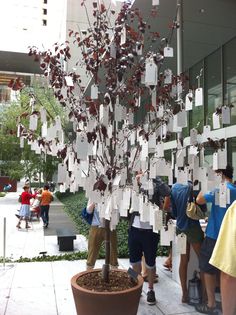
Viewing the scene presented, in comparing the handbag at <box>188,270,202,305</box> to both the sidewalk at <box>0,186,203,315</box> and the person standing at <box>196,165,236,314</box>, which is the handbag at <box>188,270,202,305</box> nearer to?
the sidewalk at <box>0,186,203,315</box>

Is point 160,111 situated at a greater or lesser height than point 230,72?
lesser

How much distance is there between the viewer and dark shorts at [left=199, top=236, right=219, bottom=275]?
4.58m

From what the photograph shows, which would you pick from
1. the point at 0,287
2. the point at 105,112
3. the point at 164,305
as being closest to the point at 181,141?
the point at 105,112

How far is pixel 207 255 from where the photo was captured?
4602 mm

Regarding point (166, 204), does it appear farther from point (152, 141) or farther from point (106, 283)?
point (152, 141)

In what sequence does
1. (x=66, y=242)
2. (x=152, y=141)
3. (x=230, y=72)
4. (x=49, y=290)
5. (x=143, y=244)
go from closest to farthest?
(x=152, y=141) → (x=143, y=244) → (x=49, y=290) → (x=66, y=242) → (x=230, y=72)

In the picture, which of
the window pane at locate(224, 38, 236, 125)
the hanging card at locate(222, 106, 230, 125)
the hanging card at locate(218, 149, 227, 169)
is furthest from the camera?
the window pane at locate(224, 38, 236, 125)

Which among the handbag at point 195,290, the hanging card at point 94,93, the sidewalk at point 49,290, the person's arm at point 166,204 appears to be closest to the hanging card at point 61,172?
the hanging card at point 94,93

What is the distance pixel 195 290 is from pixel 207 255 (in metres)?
0.85

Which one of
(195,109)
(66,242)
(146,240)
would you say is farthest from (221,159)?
(195,109)

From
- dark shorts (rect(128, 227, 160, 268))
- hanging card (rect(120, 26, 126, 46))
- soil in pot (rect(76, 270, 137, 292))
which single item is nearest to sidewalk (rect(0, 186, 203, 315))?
dark shorts (rect(128, 227, 160, 268))

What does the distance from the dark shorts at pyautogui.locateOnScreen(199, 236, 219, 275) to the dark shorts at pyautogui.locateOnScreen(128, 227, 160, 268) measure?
73cm

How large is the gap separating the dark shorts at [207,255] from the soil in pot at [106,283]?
100cm

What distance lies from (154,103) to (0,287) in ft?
14.1
